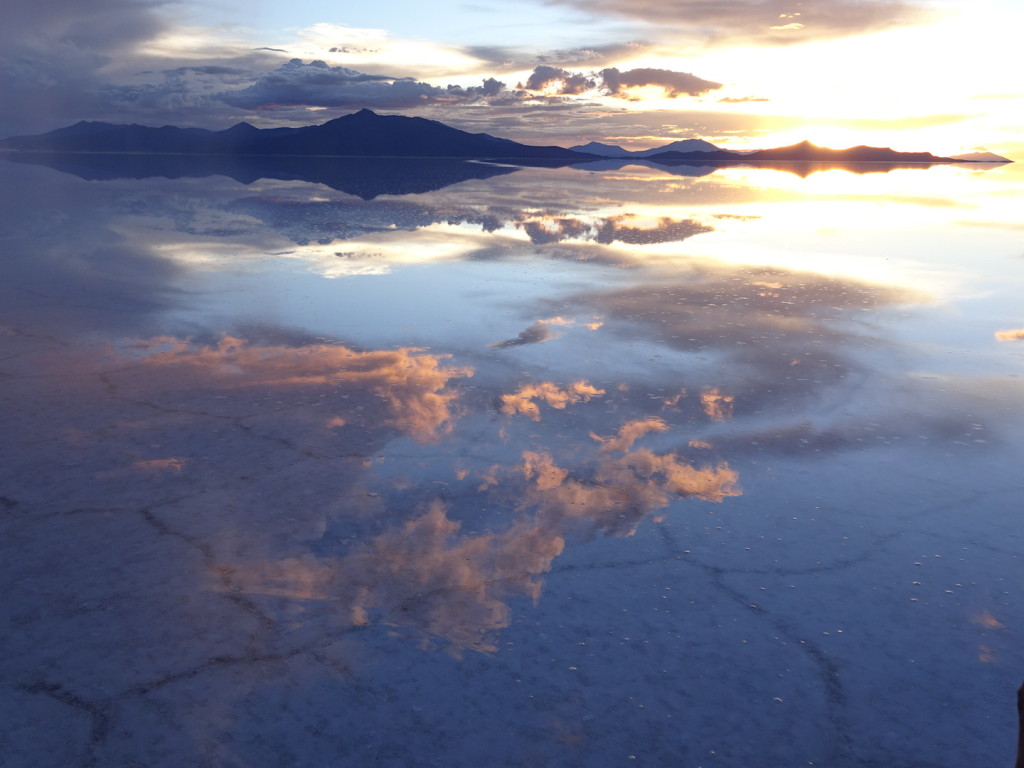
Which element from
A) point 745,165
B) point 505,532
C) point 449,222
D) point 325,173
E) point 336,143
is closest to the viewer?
point 505,532

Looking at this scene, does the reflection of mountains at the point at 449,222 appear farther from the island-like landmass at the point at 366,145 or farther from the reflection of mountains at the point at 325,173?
the island-like landmass at the point at 366,145

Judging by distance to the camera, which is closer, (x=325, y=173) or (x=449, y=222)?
(x=449, y=222)

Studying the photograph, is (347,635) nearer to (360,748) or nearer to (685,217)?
(360,748)

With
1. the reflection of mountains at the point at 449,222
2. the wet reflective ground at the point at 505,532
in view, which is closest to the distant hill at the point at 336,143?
the reflection of mountains at the point at 449,222

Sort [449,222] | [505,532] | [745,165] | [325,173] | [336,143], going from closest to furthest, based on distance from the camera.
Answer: [505,532] < [449,222] < [325,173] < [745,165] < [336,143]

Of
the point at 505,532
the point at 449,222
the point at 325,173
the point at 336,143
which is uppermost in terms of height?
the point at 336,143

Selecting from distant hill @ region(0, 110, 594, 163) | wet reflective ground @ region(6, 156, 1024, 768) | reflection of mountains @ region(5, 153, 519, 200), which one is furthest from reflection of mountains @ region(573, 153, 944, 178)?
distant hill @ region(0, 110, 594, 163)

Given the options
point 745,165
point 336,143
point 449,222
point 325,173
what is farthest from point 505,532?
point 336,143

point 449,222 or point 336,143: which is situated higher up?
point 336,143

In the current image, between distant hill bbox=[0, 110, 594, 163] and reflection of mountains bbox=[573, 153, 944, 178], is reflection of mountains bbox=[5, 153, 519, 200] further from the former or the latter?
distant hill bbox=[0, 110, 594, 163]

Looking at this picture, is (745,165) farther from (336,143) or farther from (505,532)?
(505,532)
